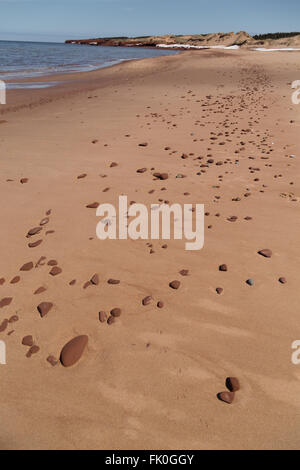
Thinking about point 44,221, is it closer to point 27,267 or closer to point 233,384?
point 27,267

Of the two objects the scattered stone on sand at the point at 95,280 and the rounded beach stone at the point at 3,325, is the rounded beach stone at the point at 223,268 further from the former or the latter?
the rounded beach stone at the point at 3,325

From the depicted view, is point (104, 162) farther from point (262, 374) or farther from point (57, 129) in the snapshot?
point (262, 374)

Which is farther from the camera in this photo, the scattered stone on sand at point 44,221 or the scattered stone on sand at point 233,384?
the scattered stone on sand at point 44,221

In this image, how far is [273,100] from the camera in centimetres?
1276

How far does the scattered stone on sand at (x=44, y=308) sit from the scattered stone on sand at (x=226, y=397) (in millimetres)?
1787

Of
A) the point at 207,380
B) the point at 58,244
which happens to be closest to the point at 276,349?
the point at 207,380

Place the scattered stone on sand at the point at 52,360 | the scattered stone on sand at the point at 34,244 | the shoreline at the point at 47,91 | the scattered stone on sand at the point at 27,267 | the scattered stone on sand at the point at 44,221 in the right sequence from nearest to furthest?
the scattered stone on sand at the point at 52,360 → the scattered stone on sand at the point at 27,267 → the scattered stone on sand at the point at 34,244 → the scattered stone on sand at the point at 44,221 → the shoreline at the point at 47,91

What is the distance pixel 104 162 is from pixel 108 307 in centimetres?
433

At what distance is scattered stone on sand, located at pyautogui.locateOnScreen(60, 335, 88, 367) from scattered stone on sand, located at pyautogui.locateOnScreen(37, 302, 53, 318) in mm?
492

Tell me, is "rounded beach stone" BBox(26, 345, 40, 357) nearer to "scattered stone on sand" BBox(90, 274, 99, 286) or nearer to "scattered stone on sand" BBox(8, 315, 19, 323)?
"scattered stone on sand" BBox(8, 315, 19, 323)

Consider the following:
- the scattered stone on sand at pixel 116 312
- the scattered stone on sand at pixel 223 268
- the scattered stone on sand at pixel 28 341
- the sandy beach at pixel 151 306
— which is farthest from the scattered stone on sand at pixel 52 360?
the scattered stone on sand at pixel 223 268

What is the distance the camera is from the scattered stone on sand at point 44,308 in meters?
2.96

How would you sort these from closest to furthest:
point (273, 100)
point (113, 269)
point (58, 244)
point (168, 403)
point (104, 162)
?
1. point (168, 403)
2. point (113, 269)
3. point (58, 244)
4. point (104, 162)
5. point (273, 100)

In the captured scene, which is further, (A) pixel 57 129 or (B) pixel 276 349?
(A) pixel 57 129
